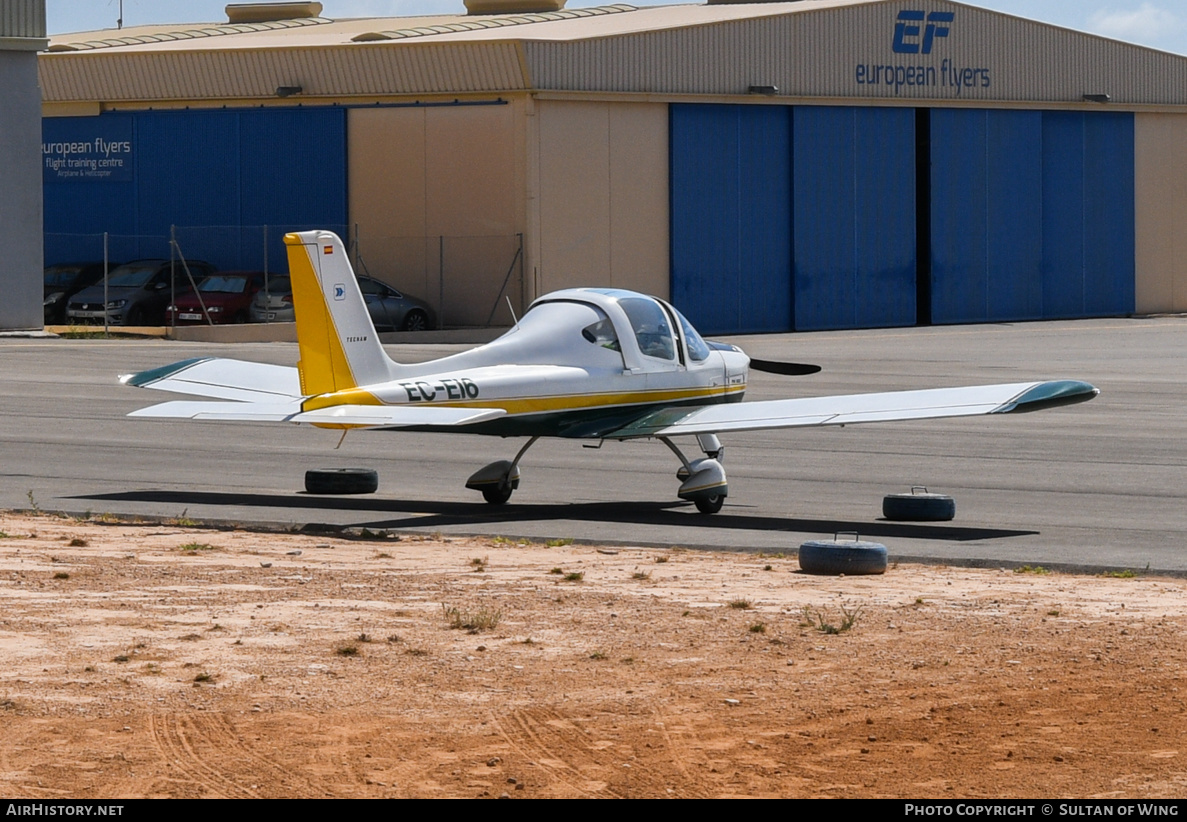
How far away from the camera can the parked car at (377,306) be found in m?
46.7

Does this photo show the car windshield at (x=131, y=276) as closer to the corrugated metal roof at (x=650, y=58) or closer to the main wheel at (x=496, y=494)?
the corrugated metal roof at (x=650, y=58)

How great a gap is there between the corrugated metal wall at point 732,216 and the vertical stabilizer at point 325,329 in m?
34.1

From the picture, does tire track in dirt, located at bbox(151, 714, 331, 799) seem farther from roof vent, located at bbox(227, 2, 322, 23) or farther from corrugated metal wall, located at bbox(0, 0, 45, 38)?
roof vent, located at bbox(227, 2, 322, 23)

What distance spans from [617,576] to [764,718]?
4.58 m

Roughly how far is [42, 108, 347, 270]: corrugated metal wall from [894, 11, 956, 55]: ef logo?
16625 mm

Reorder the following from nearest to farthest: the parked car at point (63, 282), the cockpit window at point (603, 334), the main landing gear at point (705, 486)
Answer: the main landing gear at point (705, 486)
the cockpit window at point (603, 334)
the parked car at point (63, 282)

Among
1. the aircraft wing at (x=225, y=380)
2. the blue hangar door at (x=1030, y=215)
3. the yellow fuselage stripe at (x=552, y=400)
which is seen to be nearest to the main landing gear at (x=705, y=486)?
the yellow fuselage stripe at (x=552, y=400)

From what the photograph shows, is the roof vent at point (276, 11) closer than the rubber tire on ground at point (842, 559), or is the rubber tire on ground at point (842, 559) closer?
the rubber tire on ground at point (842, 559)

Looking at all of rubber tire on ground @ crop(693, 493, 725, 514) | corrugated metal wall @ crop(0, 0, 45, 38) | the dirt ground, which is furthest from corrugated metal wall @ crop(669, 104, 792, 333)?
the dirt ground

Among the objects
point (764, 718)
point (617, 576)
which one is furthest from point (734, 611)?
point (764, 718)

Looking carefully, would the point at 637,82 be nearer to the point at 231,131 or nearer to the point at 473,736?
the point at 231,131

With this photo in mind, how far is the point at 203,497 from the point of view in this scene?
18953 millimetres

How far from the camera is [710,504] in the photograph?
1814cm

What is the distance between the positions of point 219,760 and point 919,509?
10163 mm
